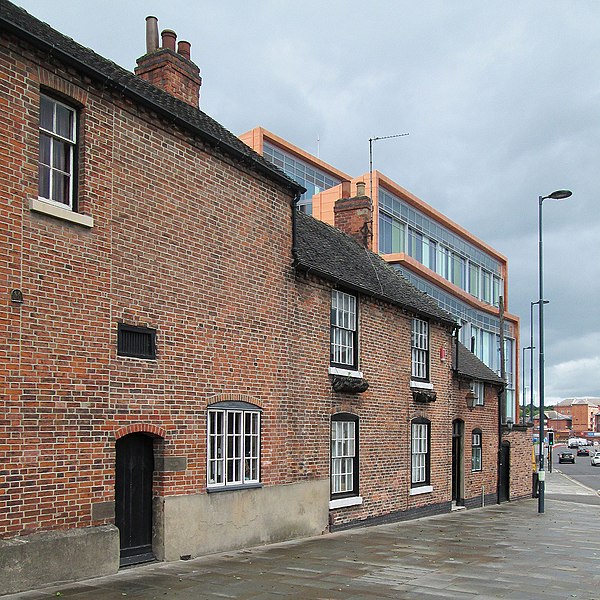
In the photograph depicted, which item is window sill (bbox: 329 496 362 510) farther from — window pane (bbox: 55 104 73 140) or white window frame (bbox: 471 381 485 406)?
white window frame (bbox: 471 381 485 406)

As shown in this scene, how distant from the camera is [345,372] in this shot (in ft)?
59.7

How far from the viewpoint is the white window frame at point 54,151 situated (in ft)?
35.1

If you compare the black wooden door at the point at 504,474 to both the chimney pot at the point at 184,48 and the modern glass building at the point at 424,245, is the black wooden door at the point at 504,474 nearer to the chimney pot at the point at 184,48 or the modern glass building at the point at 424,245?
the modern glass building at the point at 424,245

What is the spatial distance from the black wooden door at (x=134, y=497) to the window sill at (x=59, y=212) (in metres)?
3.38

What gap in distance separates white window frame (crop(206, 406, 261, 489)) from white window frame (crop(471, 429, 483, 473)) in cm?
1491

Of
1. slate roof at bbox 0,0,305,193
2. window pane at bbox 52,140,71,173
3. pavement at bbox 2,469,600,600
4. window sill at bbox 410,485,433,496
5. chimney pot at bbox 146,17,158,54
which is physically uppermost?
chimney pot at bbox 146,17,158,54

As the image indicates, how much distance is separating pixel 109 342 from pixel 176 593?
371cm

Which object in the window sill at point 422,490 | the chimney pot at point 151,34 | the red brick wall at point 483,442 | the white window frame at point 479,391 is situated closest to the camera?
the chimney pot at point 151,34

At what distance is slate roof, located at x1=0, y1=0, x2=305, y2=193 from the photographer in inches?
412

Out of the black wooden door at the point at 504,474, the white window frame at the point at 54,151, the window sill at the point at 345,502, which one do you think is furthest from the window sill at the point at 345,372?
the black wooden door at the point at 504,474

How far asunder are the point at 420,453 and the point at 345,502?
542cm

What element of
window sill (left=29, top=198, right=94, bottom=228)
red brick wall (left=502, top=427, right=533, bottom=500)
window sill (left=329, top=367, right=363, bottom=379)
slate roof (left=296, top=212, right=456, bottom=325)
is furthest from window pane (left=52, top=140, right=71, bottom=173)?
red brick wall (left=502, top=427, right=533, bottom=500)

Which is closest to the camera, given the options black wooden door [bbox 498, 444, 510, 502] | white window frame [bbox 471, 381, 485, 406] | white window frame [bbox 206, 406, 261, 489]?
white window frame [bbox 206, 406, 261, 489]

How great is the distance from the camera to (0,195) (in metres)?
9.90
